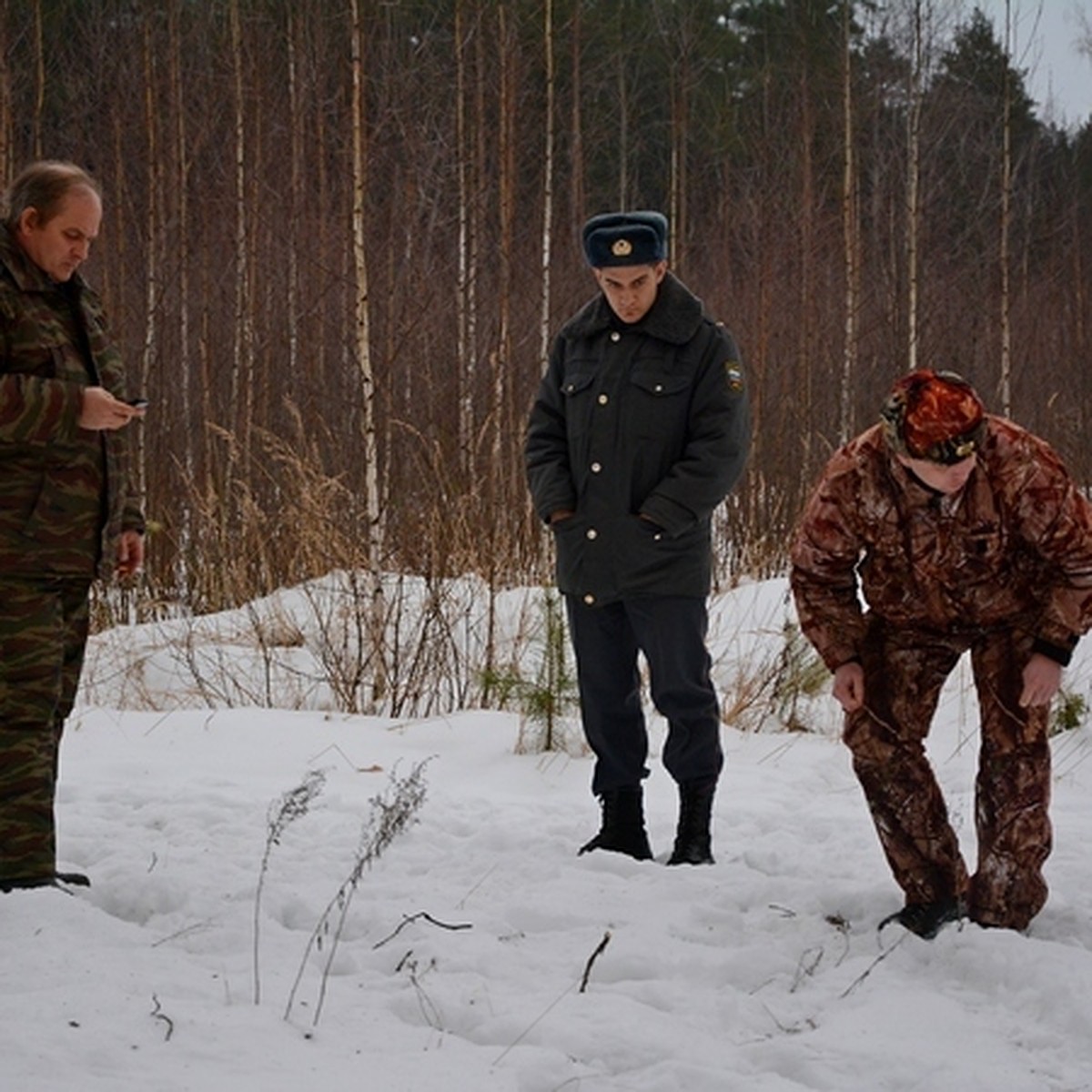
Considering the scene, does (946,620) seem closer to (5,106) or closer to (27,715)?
(27,715)

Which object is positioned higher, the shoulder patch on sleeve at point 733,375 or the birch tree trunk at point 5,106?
the birch tree trunk at point 5,106

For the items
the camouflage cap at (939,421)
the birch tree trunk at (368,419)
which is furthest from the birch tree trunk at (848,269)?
the camouflage cap at (939,421)

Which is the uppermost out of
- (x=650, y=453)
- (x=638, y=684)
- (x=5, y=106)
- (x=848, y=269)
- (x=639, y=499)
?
(x=5, y=106)

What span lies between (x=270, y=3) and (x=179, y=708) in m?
10.1

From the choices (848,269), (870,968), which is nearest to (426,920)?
(870,968)

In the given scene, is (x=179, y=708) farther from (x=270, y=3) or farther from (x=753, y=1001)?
(x=270, y=3)

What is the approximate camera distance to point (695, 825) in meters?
3.96

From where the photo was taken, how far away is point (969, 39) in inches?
636

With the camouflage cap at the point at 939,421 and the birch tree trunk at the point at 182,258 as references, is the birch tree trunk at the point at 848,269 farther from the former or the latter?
the camouflage cap at the point at 939,421

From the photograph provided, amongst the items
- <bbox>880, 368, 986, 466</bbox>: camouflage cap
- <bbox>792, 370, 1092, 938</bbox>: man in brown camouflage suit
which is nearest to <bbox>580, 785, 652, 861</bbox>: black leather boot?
<bbox>792, 370, 1092, 938</bbox>: man in brown camouflage suit

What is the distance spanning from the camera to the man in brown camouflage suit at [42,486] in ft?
10.6

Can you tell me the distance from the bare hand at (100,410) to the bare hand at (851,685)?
1.81 m

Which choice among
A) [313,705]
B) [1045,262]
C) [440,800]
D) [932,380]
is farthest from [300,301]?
[1045,262]

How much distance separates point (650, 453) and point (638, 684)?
2.29 ft
